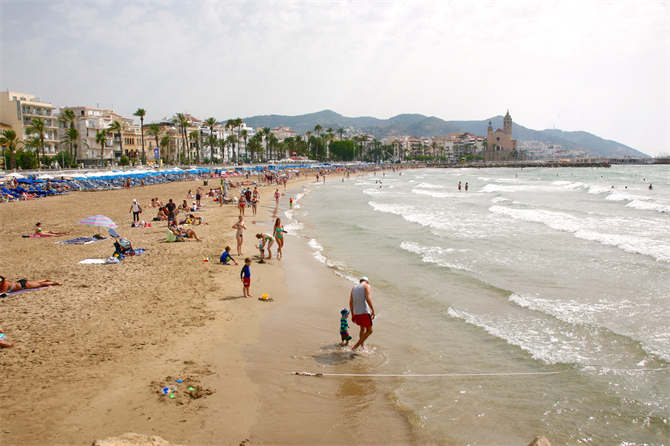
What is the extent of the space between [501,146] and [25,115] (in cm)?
17484

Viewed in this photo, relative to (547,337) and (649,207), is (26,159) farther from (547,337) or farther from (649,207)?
(649,207)

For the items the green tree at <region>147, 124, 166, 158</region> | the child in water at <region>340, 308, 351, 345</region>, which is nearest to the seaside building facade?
the green tree at <region>147, 124, 166, 158</region>

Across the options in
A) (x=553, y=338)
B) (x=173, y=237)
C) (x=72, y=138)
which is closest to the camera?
(x=553, y=338)

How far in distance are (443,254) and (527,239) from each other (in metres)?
4.71

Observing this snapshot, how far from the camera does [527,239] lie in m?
16.3

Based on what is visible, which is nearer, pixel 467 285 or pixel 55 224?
pixel 467 285

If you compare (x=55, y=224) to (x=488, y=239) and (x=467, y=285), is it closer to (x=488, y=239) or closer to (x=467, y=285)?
(x=467, y=285)

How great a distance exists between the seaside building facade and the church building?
168 m

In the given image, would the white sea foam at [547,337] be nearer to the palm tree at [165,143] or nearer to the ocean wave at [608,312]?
the ocean wave at [608,312]

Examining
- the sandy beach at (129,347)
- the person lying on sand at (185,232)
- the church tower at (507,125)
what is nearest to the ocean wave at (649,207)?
the sandy beach at (129,347)

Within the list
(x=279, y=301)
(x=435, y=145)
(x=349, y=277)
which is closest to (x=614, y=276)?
(x=349, y=277)

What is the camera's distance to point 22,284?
8195 mm

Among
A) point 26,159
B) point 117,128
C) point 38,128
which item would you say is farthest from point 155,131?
point 38,128

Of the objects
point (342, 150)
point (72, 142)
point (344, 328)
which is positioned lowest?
point (344, 328)
